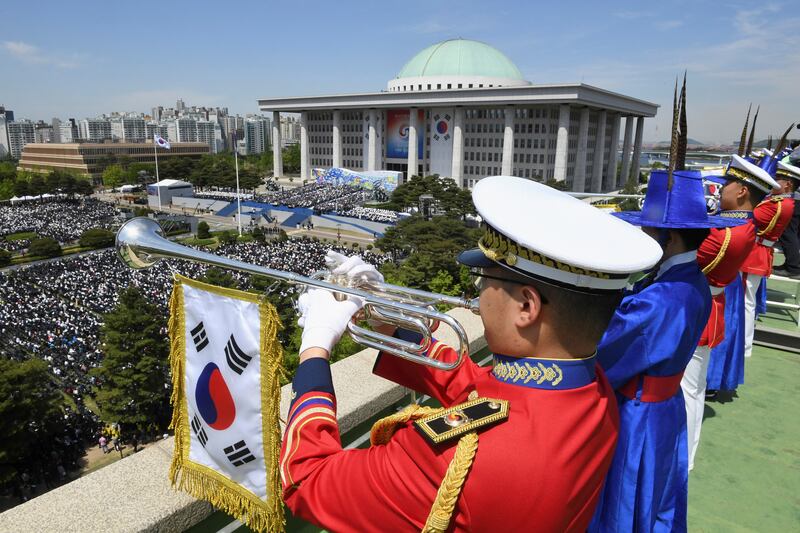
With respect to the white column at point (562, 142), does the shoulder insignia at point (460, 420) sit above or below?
below

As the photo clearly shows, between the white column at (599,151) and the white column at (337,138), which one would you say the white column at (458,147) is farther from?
the white column at (337,138)

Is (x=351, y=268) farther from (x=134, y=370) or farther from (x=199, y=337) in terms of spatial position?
(x=134, y=370)

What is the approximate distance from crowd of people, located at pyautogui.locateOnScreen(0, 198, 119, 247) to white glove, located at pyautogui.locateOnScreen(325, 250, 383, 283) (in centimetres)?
4518

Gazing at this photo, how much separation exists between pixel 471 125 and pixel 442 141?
408 centimetres

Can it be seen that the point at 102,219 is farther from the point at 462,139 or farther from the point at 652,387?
the point at 652,387

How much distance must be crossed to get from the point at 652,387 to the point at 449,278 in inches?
755

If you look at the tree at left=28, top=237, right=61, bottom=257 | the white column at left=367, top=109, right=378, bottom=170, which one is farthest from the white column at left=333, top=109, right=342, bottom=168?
the tree at left=28, top=237, right=61, bottom=257

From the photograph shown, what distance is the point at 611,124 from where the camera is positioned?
72625 millimetres

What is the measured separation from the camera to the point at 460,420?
1.34 m

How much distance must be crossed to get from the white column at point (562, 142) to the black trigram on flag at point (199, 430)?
5998 cm

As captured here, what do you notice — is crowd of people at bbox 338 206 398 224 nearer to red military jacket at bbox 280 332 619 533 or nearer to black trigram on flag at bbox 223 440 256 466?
black trigram on flag at bbox 223 440 256 466

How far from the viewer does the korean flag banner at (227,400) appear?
5.86 ft

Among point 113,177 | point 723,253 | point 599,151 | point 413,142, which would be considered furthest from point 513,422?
point 113,177

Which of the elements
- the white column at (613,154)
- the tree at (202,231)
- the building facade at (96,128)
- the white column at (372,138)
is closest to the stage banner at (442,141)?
the white column at (372,138)
